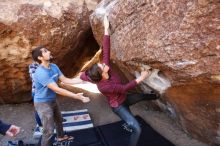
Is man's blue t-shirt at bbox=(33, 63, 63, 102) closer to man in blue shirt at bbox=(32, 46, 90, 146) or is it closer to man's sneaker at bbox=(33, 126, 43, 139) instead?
man in blue shirt at bbox=(32, 46, 90, 146)

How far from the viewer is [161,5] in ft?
13.4

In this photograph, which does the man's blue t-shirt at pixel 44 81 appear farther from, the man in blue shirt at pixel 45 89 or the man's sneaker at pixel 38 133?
the man's sneaker at pixel 38 133

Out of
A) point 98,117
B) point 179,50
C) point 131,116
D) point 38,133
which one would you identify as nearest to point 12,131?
point 131,116

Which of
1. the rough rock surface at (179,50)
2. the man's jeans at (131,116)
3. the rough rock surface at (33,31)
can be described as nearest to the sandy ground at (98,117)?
the rough rock surface at (179,50)

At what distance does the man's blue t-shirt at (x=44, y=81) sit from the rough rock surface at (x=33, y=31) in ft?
5.01

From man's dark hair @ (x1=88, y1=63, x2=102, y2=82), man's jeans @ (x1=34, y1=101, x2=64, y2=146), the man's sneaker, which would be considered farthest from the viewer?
the man's sneaker

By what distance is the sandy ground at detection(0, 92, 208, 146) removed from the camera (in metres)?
5.48

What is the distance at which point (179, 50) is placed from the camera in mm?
3908

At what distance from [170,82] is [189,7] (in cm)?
105

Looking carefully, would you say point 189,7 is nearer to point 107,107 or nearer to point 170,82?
point 170,82

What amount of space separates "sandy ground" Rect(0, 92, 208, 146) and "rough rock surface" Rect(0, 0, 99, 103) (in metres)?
0.49

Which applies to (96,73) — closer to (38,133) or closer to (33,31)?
(38,133)

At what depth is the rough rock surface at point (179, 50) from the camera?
12.3 ft

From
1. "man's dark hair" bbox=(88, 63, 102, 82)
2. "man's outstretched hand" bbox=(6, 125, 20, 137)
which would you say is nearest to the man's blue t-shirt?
"man's dark hair" bbox=(88, 63, 102, 82)
